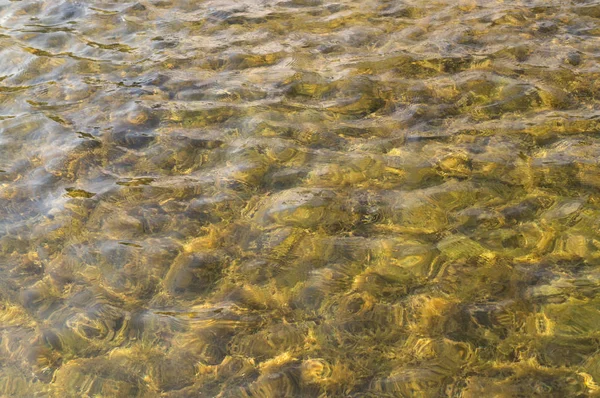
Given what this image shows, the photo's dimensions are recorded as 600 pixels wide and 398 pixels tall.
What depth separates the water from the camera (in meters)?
2.37

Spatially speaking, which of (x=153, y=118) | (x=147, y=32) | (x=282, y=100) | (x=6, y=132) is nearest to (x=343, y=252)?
(x=282, y=100)

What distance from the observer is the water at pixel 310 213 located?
7.77 ft

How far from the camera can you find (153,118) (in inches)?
158

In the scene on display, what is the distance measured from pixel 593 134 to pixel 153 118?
291cm

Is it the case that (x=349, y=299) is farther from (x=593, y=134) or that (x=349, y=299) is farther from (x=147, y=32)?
(x=147, y=32)

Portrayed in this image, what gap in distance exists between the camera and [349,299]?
2.60 m

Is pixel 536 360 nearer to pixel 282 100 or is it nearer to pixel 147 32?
pixel 282 100

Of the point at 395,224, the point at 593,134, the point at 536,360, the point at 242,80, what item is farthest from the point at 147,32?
the point at 536,360

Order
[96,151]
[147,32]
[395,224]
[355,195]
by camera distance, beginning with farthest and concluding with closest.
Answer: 1. [147,32]
2. [96,151]
3. [355,195]
4. [395,224]

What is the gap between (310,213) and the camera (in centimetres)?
306

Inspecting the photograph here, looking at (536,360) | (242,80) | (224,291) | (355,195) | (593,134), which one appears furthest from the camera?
(242,80)

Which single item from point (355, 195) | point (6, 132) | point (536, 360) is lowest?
point (536, 360)

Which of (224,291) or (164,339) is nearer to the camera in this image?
(164,339)

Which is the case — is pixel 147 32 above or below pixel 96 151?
above
